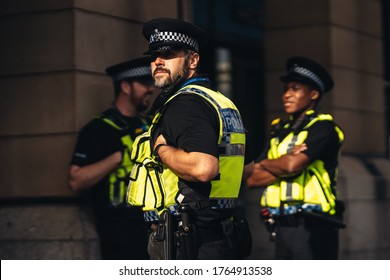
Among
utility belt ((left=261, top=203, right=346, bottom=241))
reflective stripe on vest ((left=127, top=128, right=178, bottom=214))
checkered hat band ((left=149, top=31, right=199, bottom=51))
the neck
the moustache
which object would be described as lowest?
utility belt ((left=261, top=203, right=346, bottom=241))

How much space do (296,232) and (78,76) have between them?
2333 millimetres

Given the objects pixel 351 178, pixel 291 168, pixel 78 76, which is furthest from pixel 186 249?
Answer: pixel 351 178

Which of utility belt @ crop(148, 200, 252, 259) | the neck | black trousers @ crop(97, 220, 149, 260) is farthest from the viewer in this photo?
the neck

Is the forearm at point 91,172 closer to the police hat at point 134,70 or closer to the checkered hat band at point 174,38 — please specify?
the police hat at point 134,70

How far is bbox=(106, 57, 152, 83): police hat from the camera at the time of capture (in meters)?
8.18

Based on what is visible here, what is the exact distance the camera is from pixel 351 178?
38.4ft

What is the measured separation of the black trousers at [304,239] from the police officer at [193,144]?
209cm

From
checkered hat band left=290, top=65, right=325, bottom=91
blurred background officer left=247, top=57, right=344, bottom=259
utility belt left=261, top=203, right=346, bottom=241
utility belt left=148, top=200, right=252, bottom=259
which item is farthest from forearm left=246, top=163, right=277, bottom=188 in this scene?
utility belt left=148, top=200, right=252, bottom=259

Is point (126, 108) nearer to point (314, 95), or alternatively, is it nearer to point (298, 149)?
point (298, 149)

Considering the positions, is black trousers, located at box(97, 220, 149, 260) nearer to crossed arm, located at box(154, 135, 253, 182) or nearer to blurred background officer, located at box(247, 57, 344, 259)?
blurred background officer, located at box(247, 57, 344, 259)

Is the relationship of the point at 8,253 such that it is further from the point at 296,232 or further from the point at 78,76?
the point at 296,232

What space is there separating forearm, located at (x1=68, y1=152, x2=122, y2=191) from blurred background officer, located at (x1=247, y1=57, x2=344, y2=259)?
1203 mm

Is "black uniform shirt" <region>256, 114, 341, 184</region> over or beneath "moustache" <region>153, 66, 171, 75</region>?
beneath

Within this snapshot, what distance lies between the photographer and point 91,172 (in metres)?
7.90
